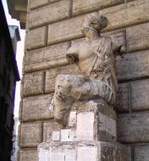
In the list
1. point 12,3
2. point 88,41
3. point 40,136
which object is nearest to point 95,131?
point 88,41

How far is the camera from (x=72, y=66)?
627 centimetres

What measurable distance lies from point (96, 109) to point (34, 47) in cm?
263

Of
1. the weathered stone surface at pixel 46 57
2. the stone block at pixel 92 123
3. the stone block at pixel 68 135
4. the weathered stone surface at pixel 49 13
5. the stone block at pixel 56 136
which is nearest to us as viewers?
the stone block at pixel 92 123

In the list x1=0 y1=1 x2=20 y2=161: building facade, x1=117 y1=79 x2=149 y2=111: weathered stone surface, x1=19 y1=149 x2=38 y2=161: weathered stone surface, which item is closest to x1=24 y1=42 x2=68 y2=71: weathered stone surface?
x1=117 y1=79 x2=149 y2=111: weathered stone surface

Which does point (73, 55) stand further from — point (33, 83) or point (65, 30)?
point (33, 83)

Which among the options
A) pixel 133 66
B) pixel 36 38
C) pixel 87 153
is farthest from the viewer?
pixel 36 38

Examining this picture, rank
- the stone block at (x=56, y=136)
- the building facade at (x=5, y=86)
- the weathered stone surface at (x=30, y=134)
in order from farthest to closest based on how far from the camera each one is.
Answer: the building facade at (x=5, y=86) → the weathered stone surface at (x=30, y=134) → the stone block at (x=56, y=136)

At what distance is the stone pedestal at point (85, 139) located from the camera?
4.41 metres

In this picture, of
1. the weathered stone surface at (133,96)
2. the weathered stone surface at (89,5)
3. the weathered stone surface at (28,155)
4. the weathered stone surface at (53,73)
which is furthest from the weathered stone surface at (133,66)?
the weathered stone surface at (28,155)

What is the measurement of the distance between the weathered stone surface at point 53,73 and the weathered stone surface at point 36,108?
5.6 inches

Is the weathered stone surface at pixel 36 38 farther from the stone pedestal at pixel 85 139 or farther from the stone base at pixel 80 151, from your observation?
the stone base at pixel 80 151

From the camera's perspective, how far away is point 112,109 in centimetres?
513

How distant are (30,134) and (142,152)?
1889mm

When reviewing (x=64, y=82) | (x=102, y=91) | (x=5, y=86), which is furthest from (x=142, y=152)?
(x=5, y=86)
